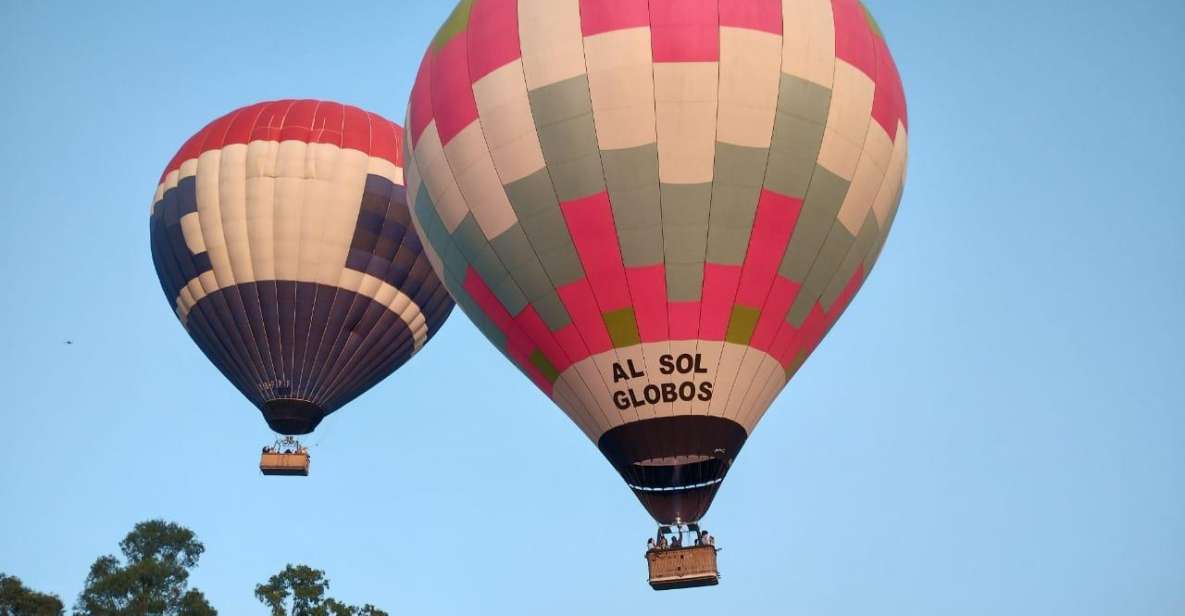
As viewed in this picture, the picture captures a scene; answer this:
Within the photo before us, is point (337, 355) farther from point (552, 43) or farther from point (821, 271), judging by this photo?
point (821, 271)

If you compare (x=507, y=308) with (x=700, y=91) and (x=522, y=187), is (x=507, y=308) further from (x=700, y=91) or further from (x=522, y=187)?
(x=700, y=91)

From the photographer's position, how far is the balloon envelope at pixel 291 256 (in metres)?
25.3

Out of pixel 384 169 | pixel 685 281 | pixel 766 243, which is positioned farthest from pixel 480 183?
pixel 384 169

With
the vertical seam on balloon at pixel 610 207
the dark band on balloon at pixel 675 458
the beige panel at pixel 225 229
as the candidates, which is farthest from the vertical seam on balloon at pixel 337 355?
the vertical seam on balloon at pixel 610 207

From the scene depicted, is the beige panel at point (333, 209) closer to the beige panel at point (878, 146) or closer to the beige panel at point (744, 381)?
the beige panel at point (744, 381)

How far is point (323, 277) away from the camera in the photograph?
2555cm

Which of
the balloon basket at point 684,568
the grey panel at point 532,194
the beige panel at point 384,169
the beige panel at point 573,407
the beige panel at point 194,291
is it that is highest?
the beige panel at point 384,169

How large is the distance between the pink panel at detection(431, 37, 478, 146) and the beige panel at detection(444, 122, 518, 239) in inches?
6.5

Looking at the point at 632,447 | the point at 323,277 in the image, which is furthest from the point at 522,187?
the point at 323,277

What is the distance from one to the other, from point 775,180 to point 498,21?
3.92m

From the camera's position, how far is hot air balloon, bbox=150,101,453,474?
83.1 ft

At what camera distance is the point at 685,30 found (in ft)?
52.9

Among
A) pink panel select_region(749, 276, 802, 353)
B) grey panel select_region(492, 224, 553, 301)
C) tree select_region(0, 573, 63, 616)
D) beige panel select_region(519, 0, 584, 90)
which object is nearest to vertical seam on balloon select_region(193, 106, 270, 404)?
tree select_region(0, 573, 63, 616)

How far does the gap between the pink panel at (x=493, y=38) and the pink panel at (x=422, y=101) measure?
0.90 metres
